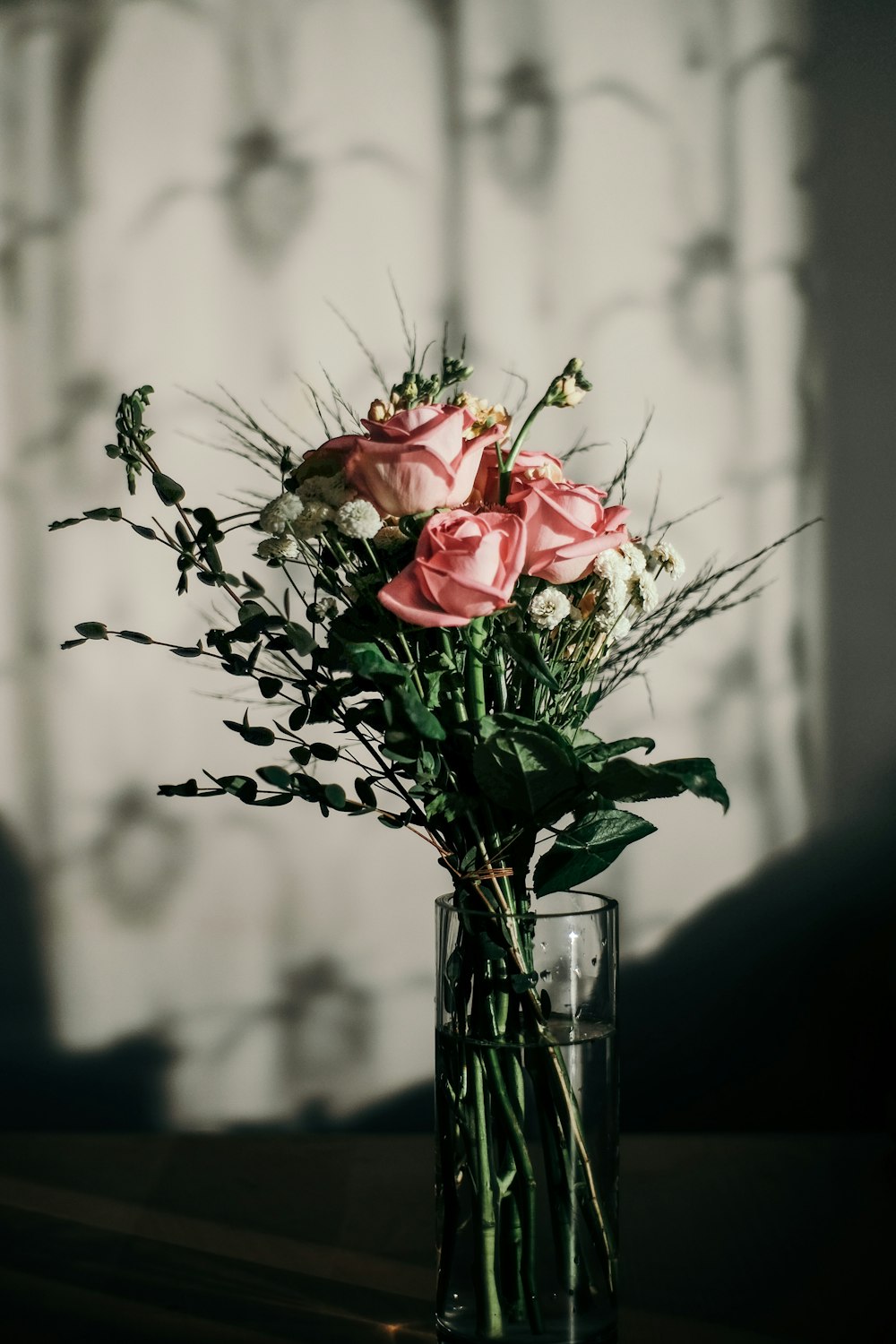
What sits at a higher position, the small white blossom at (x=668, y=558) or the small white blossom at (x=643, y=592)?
the small white blossom at (x=668, y=558)

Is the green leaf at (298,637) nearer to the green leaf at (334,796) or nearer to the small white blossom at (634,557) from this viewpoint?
the green leaf at (334,796)

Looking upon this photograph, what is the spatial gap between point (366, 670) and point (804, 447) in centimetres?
106

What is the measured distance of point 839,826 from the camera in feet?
5.33

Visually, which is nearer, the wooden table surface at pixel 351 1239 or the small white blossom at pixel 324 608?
the small white blossom at pixel 324 608

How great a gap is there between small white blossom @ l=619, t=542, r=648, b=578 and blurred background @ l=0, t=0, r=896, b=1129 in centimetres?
80

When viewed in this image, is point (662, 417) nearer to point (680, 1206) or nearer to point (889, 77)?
point (889, 77)

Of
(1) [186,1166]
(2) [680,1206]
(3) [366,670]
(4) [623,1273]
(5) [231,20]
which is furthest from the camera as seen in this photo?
(5) [231,20]

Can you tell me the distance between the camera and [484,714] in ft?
2.59

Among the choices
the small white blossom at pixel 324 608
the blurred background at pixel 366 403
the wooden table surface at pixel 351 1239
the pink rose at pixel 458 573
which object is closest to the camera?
the pink rose at pixel 458 573

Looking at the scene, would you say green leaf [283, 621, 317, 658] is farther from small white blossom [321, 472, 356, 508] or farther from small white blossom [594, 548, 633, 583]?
small white blossom [594, 548, 633, 583]

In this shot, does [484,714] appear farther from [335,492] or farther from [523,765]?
[335,492]

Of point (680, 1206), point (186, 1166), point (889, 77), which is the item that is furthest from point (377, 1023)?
point (889, 77)

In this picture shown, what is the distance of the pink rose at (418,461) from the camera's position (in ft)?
2.32

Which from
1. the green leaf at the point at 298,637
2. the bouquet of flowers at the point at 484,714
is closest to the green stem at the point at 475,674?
the bouquet of flowers at the point at 484,714
